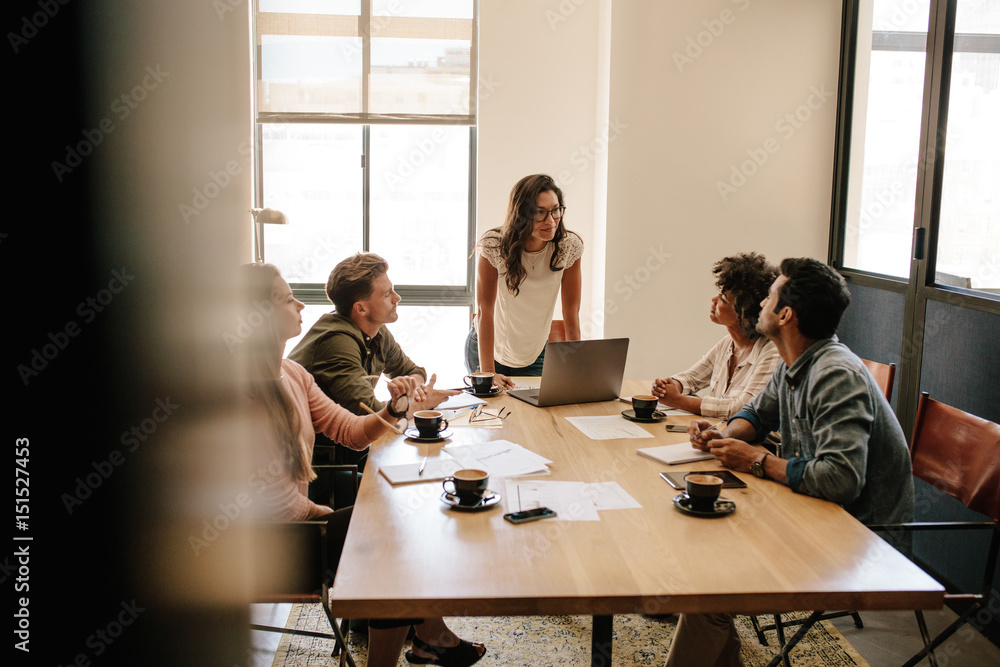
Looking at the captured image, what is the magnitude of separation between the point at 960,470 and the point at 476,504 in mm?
1422

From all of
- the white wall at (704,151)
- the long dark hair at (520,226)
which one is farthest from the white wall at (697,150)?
the long dark hair at (520,226)

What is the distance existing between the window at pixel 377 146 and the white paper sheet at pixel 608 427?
256 cm

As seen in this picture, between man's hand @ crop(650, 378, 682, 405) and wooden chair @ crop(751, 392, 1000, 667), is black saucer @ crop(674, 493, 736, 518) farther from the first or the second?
man's hand @ crop(650, 378, 682, 405)

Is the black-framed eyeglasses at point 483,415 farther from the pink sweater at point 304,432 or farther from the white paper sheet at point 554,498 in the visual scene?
the white paper sheet at point 554,498

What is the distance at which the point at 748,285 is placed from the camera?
257 centimetres

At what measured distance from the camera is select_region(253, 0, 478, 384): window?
4.57 metres

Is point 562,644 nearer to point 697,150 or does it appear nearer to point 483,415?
point 483,415

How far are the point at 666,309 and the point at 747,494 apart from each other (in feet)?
8.54

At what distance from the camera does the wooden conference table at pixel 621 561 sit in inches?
49.0

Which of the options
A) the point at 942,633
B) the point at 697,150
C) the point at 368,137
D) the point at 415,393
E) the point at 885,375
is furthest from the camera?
the point at 368,137

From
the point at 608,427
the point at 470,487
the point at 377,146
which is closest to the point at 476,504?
the point at 470,487

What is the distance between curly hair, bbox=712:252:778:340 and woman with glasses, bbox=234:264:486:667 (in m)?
1.12

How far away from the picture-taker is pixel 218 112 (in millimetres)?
576

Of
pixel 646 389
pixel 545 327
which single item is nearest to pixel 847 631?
pixel 646 389
